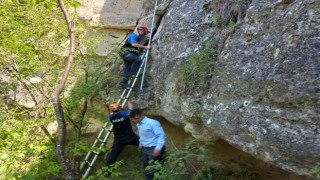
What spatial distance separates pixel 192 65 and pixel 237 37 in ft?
3.04

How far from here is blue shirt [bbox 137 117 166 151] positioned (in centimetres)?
489

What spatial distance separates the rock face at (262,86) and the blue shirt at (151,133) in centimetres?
51

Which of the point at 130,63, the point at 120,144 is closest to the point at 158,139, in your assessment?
the point at 120,144

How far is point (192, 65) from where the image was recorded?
5020mm

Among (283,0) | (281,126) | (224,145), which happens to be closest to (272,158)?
(281,126)

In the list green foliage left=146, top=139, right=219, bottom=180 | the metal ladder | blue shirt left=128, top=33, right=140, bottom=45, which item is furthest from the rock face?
blue shirt left=128, top=33, right=140, bottom=45

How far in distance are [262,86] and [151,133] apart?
2089 millimetres

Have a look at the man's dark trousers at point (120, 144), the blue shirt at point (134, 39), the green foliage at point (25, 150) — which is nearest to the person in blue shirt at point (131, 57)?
the blue shirt at point (134, 39)

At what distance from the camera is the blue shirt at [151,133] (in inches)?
192

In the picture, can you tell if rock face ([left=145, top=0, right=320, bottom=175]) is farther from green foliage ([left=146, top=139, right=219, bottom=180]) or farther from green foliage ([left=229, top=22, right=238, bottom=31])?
green foliage ([left=146, top=139, right=219, bottom=180])

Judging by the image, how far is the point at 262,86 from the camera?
12.4 ft

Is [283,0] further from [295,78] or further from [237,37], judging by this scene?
[295,78]

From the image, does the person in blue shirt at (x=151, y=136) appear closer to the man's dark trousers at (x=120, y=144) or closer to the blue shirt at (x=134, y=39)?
the man's dark trousers at (x=120, y=144)

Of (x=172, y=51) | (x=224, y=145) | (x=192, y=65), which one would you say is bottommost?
(x=224, y=145)
